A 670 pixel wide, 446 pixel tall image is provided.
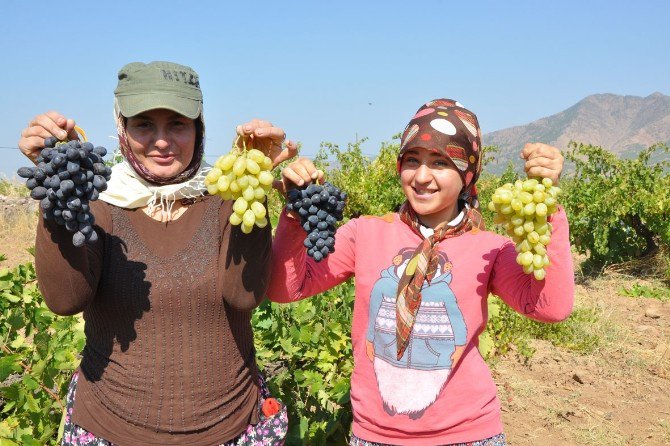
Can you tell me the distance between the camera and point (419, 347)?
197cm

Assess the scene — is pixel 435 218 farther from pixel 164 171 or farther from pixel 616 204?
pixel 616 204

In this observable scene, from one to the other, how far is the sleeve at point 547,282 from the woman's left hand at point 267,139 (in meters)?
0.77

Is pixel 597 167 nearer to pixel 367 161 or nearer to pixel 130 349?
pixel 367 161

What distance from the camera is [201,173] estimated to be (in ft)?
6.35

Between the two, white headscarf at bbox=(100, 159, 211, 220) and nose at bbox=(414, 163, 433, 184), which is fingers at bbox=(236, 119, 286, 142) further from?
nose at bbox=(414, 163, 433, 184)

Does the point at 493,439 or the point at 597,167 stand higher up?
the point at 597,167

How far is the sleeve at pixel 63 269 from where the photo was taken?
1631 millimetres

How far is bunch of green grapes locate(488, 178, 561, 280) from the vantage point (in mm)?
1718

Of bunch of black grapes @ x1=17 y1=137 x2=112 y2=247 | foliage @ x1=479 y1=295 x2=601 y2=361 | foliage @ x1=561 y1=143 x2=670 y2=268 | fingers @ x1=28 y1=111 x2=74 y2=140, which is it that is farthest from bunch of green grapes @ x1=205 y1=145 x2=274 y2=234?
foliage @ x1=561 y1=143 x2=670 y2=268

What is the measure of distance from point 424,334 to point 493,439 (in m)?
0.39

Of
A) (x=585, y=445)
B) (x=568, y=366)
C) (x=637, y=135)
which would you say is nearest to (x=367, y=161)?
(x=568, y=366)

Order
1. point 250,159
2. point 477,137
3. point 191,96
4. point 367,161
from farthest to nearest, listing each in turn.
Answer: point 367,161 → point 477,137 → point 191,96 → point 250,159

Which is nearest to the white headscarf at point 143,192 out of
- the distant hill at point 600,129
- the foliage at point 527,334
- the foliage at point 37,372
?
the foliage at point 37,372

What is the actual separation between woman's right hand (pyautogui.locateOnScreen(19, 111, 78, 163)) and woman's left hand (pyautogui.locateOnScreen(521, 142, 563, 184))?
4.10 feet
